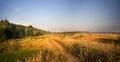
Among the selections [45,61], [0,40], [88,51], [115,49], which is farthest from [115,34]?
[0,40]

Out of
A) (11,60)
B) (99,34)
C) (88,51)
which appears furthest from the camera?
(99,34)

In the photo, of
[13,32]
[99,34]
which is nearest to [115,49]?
[99,34]

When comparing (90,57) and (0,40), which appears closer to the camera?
(90,57)

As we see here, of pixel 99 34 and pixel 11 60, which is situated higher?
pixel 99 34

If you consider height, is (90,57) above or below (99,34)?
below

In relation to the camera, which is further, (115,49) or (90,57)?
(115,49)

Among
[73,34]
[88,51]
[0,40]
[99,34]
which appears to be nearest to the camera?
[88,51]

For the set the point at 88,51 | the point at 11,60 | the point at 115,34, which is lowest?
the point at 11,60

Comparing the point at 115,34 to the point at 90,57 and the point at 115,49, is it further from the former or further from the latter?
the point at 90,57

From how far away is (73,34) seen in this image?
8.20m

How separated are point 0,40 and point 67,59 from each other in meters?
6.47

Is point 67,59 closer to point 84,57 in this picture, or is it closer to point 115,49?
point 84,57

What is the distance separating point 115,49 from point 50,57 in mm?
1701

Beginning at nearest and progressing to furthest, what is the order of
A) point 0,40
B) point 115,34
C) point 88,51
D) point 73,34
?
point 88,51 < point 115,34 < point 73,34 < point 0,40
